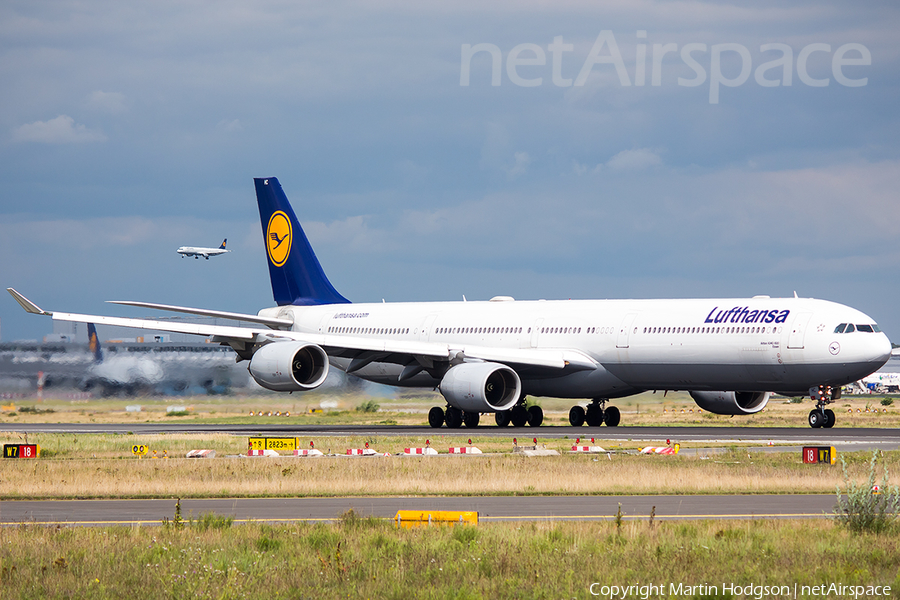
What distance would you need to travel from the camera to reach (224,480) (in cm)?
2389

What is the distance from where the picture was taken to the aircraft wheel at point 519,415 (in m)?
46.0

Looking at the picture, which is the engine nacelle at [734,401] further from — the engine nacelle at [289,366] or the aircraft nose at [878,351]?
the engine nacelle at [289,366]

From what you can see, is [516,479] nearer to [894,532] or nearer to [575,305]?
[894,532]

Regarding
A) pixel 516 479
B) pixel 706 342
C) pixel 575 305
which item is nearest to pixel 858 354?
pixel 706 342

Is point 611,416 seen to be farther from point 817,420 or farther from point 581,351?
point 817,420

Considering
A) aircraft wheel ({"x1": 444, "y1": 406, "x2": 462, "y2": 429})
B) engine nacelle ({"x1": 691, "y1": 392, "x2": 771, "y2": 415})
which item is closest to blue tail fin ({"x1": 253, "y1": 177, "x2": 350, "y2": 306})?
aircraft wheel ({"x1": 444, "y1": 406, "x2": 462, "y2": 429})

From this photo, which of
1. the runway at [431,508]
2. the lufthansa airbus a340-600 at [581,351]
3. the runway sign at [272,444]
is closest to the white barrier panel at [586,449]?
the runway sign at [272,444]

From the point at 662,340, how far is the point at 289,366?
13153 millimetres

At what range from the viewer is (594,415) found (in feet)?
154

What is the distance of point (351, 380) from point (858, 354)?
23.9 metres

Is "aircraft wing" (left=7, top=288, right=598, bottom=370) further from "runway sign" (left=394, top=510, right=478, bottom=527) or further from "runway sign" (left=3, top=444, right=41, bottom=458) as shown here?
"runway sign" (left=394, top=510, right=478, bottom=527)

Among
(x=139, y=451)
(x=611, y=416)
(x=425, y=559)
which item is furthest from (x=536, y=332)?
(x=425, y=559)

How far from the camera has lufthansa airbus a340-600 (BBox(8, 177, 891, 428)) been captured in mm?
38844

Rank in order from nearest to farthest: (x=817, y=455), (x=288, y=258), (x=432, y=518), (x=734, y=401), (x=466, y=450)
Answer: (x=432, y=518), (x=817, y=455), (x=466, y=450), (x=734, y=401), (x=288, y=258)
